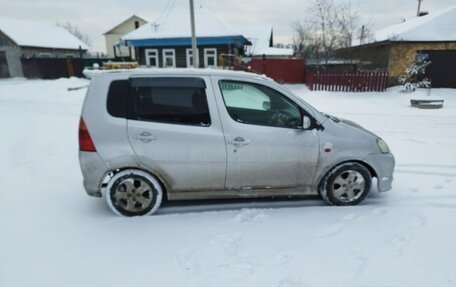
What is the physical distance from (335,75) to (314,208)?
1286cm

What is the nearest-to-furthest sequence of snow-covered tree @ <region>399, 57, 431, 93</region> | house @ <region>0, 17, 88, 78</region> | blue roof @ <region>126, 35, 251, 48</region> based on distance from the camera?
1. snow-covered tree @ <region>399, 57, 431, 93</region>
2. blue roof @ <region>126, 35, 251, 48</region>
3. house @ <region>0, 17, 88, 78</region>

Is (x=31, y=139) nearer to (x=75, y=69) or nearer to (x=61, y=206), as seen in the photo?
(x=61, y=206)

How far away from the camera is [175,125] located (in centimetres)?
358

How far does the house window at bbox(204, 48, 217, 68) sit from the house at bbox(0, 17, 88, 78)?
34.9 feet

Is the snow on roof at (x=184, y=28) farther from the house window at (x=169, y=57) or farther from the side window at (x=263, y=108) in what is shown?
the side window at (x=263, y=108)

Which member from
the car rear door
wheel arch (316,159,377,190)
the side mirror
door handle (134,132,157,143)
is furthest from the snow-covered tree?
door handle (134,132,157,143)

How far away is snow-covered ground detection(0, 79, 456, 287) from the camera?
8.92ft

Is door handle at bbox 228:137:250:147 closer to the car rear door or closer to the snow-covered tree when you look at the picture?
the car rear door

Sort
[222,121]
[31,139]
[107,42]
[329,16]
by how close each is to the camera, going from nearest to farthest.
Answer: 1. [222,121]
2. [31,139]
3. [329,16]
4. [107,42]

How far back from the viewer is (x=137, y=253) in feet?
10.1

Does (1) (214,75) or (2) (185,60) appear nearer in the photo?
(1) (214,75)

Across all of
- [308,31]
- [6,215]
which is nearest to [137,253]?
[6,215]

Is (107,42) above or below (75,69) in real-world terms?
above

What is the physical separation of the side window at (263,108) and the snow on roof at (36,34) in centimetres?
3477
